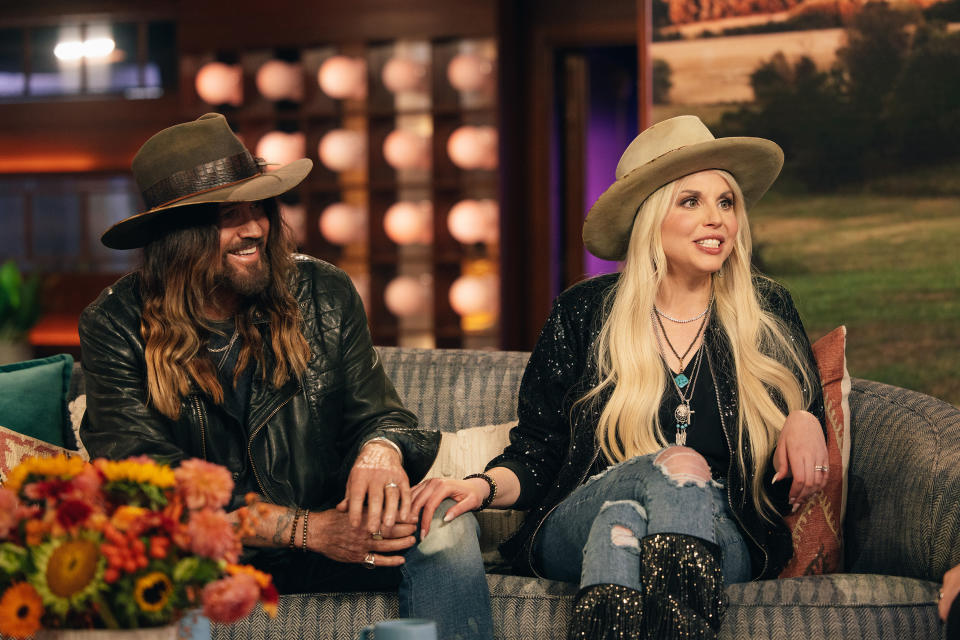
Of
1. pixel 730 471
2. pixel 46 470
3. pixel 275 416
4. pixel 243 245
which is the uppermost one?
pixel 243 245

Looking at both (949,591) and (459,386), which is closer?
(949,591)

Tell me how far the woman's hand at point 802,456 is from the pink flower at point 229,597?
110 cm

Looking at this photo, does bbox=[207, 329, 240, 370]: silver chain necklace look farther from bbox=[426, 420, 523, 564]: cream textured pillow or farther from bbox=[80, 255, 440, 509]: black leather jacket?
bbox=[426, 420, 523, 564]: cream textured pillow

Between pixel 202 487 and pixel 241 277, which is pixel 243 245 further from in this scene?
pixel 202 487

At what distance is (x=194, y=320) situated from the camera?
83.1 inches

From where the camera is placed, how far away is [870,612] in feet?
5.91

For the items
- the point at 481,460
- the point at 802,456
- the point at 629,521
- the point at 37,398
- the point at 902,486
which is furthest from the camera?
the point at 481,460

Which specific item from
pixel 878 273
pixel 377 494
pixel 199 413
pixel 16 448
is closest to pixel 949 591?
pixel 377 494

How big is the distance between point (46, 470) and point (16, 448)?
115 centimetres

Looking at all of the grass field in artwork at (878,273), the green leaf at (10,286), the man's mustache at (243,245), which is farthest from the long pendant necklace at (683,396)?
the green leaf at (10,286)

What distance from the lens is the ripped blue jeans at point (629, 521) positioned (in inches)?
66.1

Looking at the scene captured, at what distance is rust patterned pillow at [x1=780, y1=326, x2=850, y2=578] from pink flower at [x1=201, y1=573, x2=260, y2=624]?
1.26 metres

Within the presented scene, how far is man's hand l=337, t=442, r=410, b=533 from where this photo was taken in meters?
1.81

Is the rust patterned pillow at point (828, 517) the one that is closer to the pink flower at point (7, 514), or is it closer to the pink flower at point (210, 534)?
the pink flower at point (210, 534)
